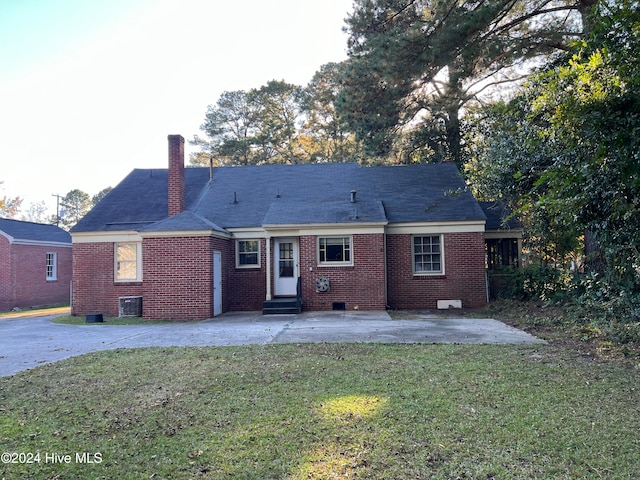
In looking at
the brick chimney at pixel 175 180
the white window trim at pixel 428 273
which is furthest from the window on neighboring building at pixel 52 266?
the white window trim at pixel 428 273

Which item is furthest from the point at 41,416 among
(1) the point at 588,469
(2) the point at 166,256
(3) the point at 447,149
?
(3) the point at 447,149

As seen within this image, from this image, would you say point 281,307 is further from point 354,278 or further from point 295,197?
point 295,197

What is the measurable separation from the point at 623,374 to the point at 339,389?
397 cm

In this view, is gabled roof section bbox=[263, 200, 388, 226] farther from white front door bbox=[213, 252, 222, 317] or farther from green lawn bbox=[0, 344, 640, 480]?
green lawn bbox=[0, 344, 640, 480]

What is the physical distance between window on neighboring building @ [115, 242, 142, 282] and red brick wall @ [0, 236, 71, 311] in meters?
9.63

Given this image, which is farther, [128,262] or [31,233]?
[31,233]

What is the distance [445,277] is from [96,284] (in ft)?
40.4

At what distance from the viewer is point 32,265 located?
2216 centimetres

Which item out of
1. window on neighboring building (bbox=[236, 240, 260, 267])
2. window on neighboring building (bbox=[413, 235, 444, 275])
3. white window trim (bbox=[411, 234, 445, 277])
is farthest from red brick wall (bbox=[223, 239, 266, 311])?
window on neighboring building (bbox=[413, 235, 444, 275])

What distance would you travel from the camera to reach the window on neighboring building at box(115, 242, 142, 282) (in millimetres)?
15266

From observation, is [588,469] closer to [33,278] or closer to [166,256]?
[166,256]

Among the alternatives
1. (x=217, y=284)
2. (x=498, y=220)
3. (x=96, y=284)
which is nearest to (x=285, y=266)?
(x=217, y=284)

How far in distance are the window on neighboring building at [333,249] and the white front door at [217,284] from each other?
3343mm

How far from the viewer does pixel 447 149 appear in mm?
21750
